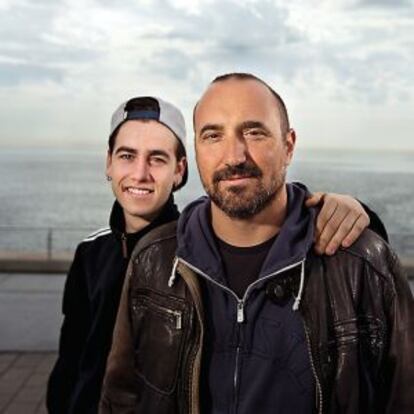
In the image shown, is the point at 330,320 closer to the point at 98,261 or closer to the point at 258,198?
the point at 258,198

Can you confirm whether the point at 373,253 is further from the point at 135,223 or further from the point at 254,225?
the point at 135,223

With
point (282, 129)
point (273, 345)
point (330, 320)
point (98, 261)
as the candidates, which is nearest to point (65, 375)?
point (98, 261)

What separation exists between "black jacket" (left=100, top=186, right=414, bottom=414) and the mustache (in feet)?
0.78

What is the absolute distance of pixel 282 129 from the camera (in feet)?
6.12

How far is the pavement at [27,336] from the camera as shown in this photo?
4633mm

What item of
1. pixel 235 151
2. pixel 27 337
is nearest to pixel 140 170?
pixel 235 151

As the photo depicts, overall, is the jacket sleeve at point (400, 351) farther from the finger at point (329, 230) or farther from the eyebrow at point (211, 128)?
the eyebrow at point (211, 128)

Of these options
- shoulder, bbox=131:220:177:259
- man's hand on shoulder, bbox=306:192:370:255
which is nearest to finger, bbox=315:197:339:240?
man's hand on shoulder, bbox=306:192:370:255

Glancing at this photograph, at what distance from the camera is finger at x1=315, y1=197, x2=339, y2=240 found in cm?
186

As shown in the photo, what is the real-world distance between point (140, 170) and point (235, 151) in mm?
494

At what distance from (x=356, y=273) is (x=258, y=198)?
1.13 feet

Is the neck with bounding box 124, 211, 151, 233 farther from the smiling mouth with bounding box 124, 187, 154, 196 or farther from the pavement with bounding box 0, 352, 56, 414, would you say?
the pavement with bounding box 0, 352, 56, 414

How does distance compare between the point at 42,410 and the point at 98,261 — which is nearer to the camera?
the point at 98,261

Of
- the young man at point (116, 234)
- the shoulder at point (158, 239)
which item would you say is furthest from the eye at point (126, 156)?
the shoulder at point (158, 239)
